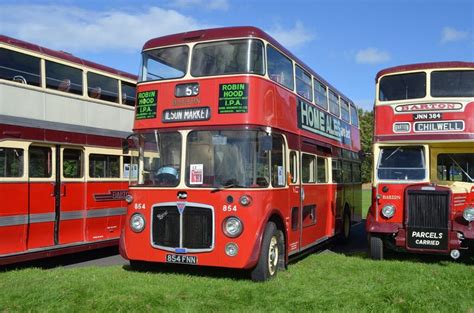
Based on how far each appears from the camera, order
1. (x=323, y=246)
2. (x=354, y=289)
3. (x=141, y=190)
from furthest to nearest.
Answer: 1. (x=323, y=246)
2. (x=141, y=190)
3. (x=354, y=289)

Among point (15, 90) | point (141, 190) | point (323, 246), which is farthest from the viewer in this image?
point (323, 246)

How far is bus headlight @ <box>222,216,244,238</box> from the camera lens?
8.59 meters

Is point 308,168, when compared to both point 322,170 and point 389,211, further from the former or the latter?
point 389,211

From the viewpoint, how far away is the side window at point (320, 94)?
42.5ft

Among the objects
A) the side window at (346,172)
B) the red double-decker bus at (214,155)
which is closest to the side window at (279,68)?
the red double-decker bus at (214,155)

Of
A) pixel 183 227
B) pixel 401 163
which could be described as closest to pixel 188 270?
pixel 183 227

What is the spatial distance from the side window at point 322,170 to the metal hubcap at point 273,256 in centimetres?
368

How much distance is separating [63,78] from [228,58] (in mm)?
4004

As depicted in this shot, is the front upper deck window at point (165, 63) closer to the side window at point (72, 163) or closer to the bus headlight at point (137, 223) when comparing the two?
the bus headlight at point (137, 223)

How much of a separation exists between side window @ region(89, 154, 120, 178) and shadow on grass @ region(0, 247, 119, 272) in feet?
6.47

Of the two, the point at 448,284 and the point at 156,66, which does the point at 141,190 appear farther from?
the point at 448,284

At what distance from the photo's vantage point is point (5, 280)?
8578 mm

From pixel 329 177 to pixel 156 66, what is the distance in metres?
5.80

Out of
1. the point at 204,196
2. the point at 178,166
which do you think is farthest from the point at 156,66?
the point at 204,196
